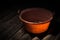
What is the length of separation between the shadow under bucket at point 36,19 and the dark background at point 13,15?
0.44 feet

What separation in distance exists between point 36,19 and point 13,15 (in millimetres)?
358

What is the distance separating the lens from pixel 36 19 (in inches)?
63.3

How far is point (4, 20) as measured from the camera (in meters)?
1.72

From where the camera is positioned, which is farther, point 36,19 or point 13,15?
point 13,15

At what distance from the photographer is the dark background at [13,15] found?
5.14 feet

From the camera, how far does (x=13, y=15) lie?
5.95ft

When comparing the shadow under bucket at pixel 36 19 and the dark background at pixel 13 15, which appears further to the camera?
the dark background at pixel 13 15

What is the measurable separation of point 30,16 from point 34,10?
10 centimetres

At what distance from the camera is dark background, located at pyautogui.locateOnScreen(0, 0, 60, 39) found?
1.57 metres

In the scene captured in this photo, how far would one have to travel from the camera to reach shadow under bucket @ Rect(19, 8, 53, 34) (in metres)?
1.46

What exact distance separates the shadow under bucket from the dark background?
0.13 metres

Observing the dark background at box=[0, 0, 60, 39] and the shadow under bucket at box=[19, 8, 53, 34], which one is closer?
the shadow under bucket at box=[19, 8, 53, 34]

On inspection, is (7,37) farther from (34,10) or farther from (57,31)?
(57,31)

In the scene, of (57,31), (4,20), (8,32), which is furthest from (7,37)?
(57,31)
